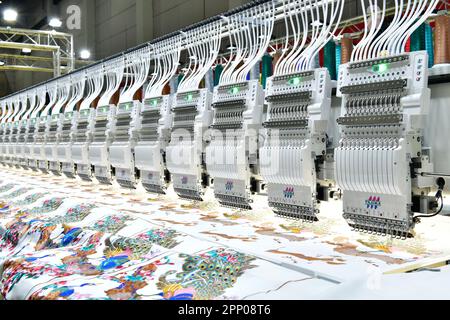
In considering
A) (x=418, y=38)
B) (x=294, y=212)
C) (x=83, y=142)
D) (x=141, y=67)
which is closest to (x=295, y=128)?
(x=294, y=212)

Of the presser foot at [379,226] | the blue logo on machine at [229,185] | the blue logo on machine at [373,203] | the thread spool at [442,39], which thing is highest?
the thread spool at [442,39]

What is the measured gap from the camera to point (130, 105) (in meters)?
6.23

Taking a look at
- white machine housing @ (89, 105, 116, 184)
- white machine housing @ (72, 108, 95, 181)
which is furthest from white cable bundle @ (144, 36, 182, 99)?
white machine housing @ (72, 108, 95, 181)

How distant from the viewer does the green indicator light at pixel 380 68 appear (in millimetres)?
3348

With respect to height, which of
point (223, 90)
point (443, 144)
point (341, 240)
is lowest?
point (341, 240)

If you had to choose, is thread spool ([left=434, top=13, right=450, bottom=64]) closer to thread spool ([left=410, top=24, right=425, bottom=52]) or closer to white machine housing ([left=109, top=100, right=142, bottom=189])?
thread spool ([left=410, top=24, right=425, bottom=52])

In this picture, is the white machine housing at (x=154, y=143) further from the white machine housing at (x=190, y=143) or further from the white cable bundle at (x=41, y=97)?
the white cable bundle at (x=41, y=97)

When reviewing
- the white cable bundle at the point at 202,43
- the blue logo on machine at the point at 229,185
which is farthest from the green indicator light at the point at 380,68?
the white cable bundle at the point at 202,43

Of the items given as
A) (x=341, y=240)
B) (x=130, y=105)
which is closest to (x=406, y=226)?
(x=341, y=240)

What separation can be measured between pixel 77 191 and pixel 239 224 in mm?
3274

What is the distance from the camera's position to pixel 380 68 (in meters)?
3.38

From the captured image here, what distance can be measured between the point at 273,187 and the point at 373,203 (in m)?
0.98

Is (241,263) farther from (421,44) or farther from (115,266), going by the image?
(421,44)

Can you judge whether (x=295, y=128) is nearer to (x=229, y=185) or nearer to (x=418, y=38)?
(x=229, y=185)
